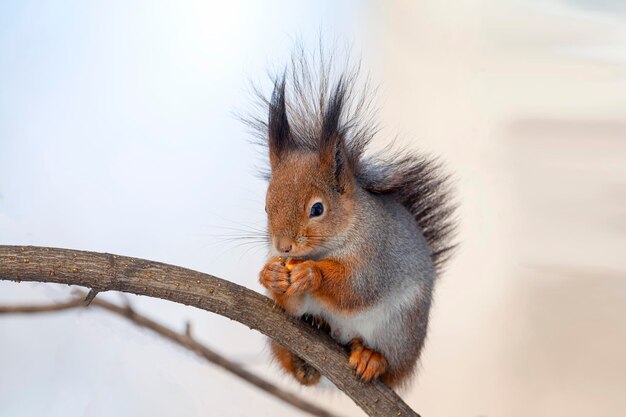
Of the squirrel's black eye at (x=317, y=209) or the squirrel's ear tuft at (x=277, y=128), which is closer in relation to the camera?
the squirrel's black eye at (x=317, y=209)

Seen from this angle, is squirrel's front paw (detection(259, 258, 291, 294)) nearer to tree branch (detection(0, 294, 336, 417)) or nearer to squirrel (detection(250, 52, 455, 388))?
squirrel (detection(250, 52, 455, 388))

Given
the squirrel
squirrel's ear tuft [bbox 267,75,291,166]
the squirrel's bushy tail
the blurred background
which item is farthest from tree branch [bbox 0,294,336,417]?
squirrel's ear tuft [bbox 267,75,291,166]

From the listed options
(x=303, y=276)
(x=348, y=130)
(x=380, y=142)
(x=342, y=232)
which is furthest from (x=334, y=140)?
(x=380, y=142)

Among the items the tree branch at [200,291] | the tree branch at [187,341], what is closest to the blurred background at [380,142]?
the tree branch at [187,341]

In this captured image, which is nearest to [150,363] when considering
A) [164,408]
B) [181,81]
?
[164,408]

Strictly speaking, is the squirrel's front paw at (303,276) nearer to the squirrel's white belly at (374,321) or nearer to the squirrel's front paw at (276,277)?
the squirrel's front paw at (276,277)

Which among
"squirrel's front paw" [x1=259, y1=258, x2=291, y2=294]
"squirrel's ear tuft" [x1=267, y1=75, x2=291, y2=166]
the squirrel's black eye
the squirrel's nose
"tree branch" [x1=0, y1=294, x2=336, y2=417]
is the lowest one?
"tree branch" [x1=0, y1=294, x2=336, y2=417]

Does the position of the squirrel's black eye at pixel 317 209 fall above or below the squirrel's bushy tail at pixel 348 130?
below
